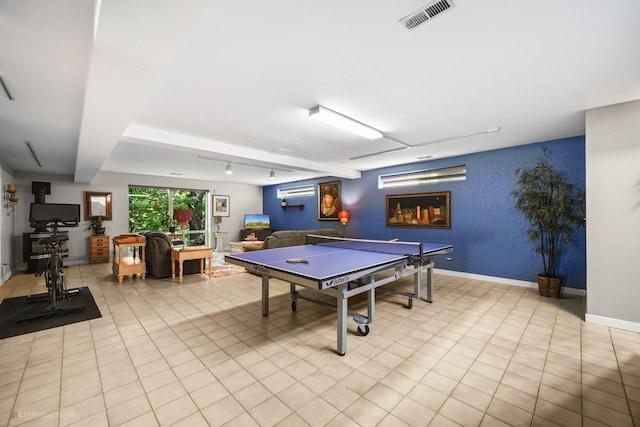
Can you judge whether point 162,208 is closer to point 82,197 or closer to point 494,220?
point 82,197

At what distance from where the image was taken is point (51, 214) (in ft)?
12.4

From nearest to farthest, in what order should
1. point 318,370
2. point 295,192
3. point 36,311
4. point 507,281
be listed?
point 318,370 → point 36,311 → point 507,281 → point 295,192

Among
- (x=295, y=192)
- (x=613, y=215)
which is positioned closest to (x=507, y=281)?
(x=613, y=215)

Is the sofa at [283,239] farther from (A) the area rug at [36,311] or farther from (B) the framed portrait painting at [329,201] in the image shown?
(A) the area rug at [36,311]

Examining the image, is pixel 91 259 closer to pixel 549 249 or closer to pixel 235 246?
pixel 235 246

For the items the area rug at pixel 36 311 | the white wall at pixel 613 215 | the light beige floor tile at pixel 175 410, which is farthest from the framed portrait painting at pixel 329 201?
the light beige floor tile at pixel 175 410

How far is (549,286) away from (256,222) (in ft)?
28.0

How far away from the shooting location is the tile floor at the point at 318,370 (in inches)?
71.9

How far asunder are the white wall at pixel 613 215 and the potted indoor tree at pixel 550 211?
1.02 meters

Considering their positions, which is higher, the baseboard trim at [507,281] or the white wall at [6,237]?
the white wall at [6,237]

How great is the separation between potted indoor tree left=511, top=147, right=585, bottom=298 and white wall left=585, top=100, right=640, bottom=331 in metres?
1.02

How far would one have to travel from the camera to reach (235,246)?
27.2 feet

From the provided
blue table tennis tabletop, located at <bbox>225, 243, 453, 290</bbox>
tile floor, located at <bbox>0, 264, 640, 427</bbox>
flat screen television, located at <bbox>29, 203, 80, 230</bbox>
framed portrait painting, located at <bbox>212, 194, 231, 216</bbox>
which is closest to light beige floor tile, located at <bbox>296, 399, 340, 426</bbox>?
tile floor, located at <bbox>0, 264, 640, 427</bbox>

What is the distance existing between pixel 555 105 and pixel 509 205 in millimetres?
2453
